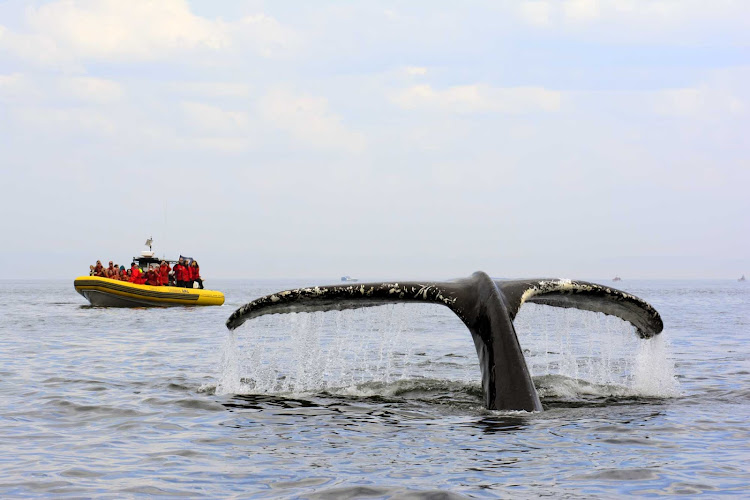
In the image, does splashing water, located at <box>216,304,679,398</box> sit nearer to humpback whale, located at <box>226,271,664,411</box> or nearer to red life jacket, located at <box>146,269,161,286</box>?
humpback whale, located at <box>226,271,664,411</box>

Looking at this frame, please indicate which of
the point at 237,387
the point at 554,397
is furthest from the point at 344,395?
the point at 554,397

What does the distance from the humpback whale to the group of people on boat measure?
98.0ft

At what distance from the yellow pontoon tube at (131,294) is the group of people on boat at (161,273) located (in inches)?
40.8

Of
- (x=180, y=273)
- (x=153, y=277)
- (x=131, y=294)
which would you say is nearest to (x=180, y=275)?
(x=180, y=273)

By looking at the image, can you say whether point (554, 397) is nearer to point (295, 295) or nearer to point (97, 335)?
point (295, 295)

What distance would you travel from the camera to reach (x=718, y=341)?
751 inches

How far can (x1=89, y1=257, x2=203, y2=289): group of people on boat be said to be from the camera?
36.7 m

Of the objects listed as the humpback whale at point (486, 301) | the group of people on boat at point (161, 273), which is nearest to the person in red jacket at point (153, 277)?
the group of people on boat at point (161, 273)

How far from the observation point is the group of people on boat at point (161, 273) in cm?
3672

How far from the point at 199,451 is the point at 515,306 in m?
3.01

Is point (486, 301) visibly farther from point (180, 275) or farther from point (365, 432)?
point (180, 275)

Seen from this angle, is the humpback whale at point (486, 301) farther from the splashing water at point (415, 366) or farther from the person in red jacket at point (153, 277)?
the person in red jacket at point (153, 277)

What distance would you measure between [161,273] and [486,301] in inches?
1218

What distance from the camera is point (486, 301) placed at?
7457 millimetres
